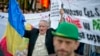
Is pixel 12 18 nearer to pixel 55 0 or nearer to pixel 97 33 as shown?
pixel 55 0

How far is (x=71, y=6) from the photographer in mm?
8320

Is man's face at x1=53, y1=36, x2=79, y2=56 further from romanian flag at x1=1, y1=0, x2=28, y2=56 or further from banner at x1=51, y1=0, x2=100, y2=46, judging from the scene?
romanian flag at x1=1, y1=0, x2=28, y2=56

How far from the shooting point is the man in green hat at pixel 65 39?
368cm

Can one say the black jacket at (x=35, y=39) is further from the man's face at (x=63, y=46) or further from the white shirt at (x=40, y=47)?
the man's face at (x=63, y=46)

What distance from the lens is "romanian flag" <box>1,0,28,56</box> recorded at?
8289 millimetres

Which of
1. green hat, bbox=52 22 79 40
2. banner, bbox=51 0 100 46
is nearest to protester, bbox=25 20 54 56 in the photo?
banner, bbox=51 0 100 46

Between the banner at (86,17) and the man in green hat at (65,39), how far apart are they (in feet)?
12.3

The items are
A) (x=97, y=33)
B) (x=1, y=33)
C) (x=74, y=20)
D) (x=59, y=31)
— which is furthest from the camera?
(x=1, y=33)

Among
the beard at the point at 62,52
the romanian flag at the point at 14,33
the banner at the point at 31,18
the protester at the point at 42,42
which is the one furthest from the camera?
the banner at the point at 31,18

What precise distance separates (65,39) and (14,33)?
200 inches

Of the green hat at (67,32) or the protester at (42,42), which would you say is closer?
the green hat at (67,32)

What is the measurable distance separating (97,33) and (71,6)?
109 cm

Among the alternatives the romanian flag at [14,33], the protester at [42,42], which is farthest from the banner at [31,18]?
the protester at [42,42]

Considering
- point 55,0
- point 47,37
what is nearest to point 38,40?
point 47,37
